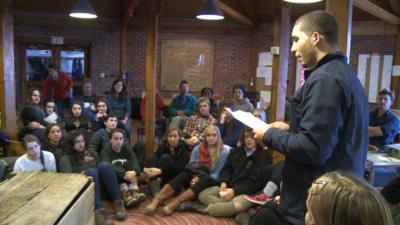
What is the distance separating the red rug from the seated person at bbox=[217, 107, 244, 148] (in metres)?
1.43

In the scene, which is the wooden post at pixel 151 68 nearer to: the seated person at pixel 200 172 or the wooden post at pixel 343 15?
the seated person at pixel 200 172

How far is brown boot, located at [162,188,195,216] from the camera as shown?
4.27 meters

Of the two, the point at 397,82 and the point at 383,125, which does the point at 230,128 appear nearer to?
the point at 383,125

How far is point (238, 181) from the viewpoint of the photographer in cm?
443

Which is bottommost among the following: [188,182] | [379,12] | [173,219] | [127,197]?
[173,219]

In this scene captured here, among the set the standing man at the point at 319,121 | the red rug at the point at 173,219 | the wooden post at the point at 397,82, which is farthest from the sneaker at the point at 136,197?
the wooden post at the point at 397,82

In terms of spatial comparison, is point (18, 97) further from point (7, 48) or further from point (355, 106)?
point (355, 106)

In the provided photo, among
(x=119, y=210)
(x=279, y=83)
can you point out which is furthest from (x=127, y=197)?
(x=279, y=83)

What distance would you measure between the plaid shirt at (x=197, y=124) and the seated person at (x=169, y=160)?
0.59 metres

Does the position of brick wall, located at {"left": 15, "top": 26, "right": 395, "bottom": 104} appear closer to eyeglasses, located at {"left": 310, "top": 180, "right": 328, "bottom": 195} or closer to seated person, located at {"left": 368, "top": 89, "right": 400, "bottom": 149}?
seated person, located at {"left": 368, "top": 89, "right": 400, "bottom": 149}

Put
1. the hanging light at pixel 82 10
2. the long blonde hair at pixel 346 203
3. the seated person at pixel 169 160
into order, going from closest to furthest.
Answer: the long blonde hair at pixel 346 203 < the seated person at pixel 169 160 < the hanging light at pixel 82 10

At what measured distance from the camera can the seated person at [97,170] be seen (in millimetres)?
4195

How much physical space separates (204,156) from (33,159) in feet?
5.87

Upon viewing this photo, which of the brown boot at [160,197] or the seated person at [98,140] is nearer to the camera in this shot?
the brown boot at [160,197]
